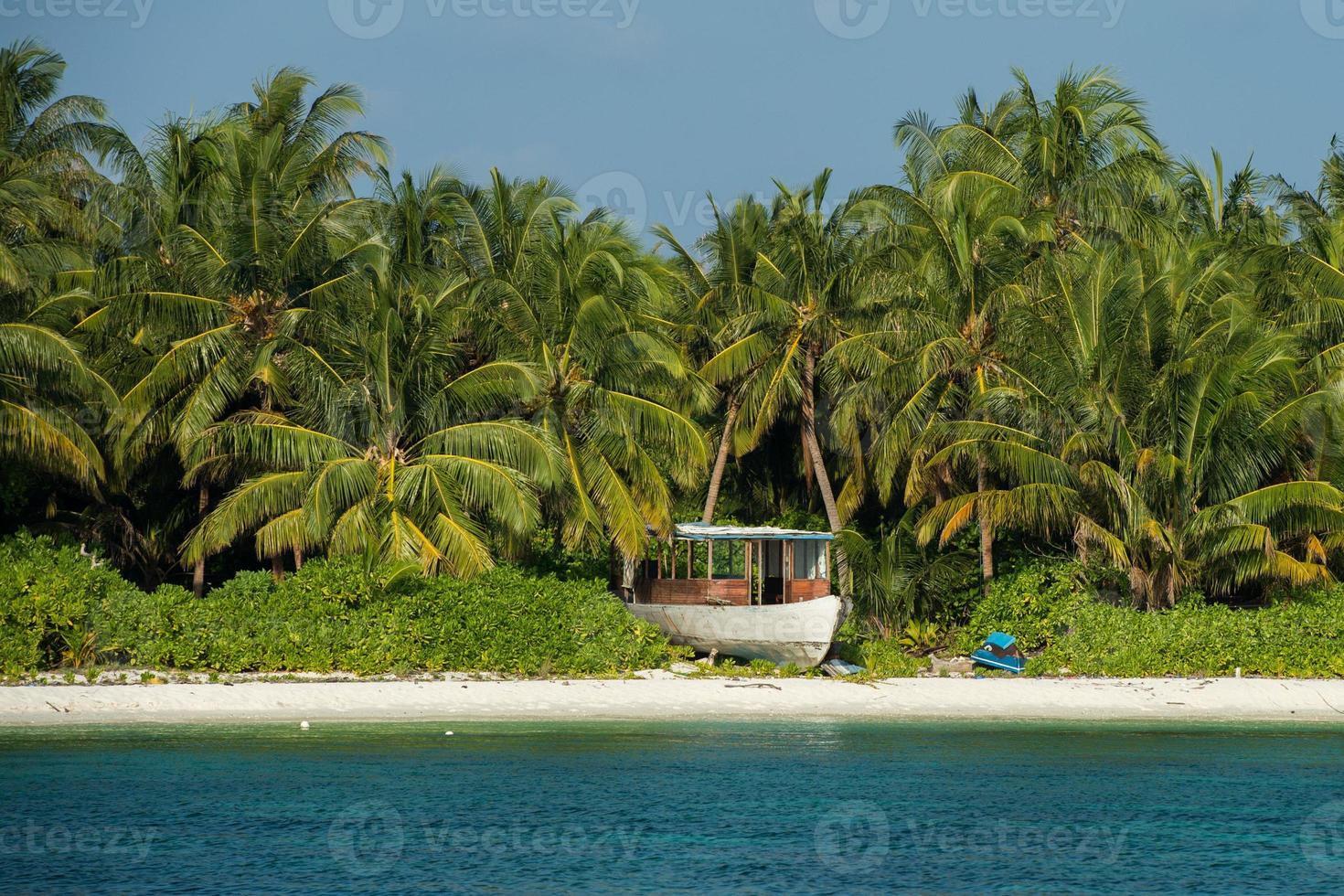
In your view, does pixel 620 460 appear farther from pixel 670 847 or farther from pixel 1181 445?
pixel 670 847

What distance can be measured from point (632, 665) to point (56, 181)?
1515 cm

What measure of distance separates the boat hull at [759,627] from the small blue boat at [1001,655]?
2988 millimetres

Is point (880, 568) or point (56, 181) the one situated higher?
point (56, 181)

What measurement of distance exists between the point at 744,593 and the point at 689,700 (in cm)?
392

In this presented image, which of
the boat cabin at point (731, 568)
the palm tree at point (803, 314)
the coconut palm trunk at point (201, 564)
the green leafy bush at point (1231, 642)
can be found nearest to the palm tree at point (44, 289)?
the coconut palm trunk at point (201, 564)

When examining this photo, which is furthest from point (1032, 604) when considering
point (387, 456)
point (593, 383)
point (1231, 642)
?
point (387, 456)

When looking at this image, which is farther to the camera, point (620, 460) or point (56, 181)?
point (56, 181)

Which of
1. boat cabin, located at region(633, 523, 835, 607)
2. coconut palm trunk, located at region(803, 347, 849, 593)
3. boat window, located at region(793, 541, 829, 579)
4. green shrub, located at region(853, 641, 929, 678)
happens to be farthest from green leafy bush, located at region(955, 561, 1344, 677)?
coconut palm trunk, located at region(803, 347, 849, 593)

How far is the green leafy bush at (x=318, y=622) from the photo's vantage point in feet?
72.2

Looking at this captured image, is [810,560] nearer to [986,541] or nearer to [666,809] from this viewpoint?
[986,541]

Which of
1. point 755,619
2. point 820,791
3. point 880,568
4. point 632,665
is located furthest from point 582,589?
point 820,791

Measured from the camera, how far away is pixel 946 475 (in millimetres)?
27547

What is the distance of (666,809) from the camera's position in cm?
1540

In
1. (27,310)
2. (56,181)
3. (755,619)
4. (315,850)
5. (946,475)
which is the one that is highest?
(56,181)
